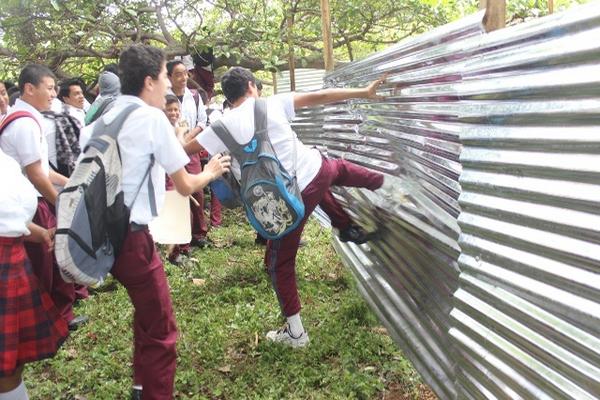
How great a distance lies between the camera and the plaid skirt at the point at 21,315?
253 cm

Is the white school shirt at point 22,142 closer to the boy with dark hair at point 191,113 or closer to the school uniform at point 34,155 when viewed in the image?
the school uniform at point 34,155

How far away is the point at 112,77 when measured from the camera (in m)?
4.42

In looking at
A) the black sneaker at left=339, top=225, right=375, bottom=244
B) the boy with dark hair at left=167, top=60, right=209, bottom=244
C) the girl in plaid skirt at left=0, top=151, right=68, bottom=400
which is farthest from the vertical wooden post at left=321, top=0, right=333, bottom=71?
the girl in plaid skirt at left=0, top=151, right=68, bottom=400

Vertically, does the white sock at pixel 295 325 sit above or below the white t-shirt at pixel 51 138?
below

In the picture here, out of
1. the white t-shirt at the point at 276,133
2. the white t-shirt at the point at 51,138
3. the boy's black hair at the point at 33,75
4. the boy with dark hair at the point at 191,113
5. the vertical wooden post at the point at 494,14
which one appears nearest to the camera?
the vertical wooden post at the point at 494,14

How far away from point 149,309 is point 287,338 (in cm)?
121

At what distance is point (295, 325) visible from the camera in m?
3.52

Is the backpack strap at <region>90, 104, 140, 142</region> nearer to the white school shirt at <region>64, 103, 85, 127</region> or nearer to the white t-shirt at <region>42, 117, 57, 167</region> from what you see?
the white t-shirt at <region>42, 117, 57, 167</region>

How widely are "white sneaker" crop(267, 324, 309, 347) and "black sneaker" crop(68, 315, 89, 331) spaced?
1.61 m

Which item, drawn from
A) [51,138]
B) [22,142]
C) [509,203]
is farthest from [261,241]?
[509,203]

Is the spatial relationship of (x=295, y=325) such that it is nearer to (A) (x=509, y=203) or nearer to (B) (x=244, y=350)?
(B) (x=244, y=350)

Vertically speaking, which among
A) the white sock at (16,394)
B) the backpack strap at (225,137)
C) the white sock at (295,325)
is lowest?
the white sock at (295,325)

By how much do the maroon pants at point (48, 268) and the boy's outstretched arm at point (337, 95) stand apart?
6.18 feet

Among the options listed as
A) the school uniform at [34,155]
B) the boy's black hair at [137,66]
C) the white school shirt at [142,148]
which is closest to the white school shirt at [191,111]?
the school uniform at [34,155]
